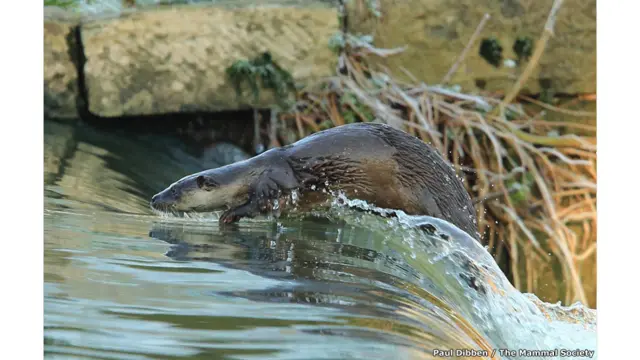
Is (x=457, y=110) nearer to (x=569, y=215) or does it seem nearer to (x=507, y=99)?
(x=507, y=99)

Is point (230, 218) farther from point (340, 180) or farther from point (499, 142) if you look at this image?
point (499, 142)

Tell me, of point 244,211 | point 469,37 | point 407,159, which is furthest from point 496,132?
point 244,211

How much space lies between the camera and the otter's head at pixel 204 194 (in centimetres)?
233

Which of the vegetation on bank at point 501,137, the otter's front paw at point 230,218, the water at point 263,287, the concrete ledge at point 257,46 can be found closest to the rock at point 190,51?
the concrete ledge at point 257,46

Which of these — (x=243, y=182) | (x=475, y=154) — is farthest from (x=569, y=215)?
(x=243, y=182)

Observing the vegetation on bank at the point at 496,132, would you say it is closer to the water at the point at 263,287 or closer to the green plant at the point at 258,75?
the green plant at the point at 258,75

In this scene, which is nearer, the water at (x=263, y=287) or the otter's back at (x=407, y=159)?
the water at (x=263, y=287)

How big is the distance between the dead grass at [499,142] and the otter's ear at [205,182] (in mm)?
961

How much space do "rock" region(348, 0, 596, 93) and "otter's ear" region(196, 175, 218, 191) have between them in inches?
47.9

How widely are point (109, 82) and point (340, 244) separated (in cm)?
138

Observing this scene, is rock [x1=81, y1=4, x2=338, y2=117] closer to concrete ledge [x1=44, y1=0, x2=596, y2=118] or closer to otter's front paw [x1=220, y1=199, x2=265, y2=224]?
concrete ledge [x1=44, y1=0, x2=596, y2=118]

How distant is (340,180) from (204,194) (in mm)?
367

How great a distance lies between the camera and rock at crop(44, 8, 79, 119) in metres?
2.94

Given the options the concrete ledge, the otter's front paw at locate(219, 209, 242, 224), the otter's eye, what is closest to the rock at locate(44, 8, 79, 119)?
the concrete ledge
